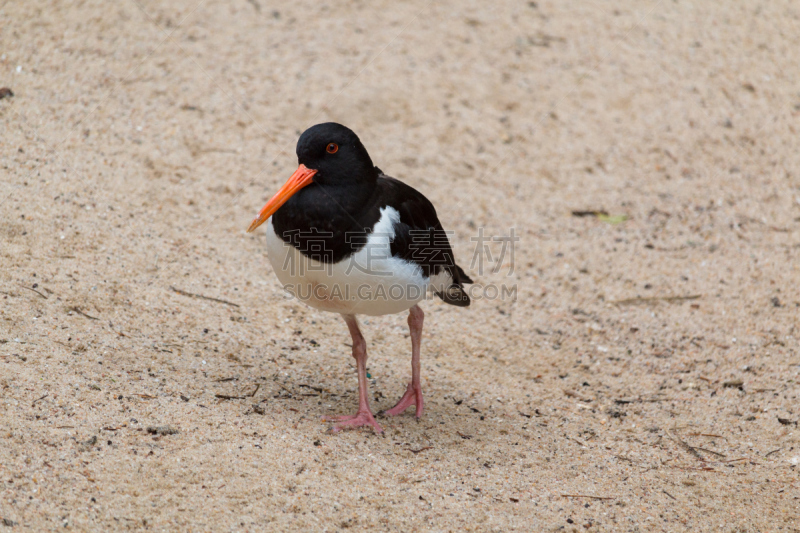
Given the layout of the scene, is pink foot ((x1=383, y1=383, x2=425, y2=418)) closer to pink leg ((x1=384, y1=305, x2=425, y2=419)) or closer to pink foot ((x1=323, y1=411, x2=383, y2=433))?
pink leg ((x1=384, y1=305, x2=425, y2=419))

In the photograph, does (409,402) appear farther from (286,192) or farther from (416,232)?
(286,192)

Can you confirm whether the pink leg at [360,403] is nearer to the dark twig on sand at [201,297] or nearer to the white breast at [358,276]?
the white breast at [358,276]

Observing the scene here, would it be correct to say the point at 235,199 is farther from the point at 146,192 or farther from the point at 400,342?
the point at 400,342

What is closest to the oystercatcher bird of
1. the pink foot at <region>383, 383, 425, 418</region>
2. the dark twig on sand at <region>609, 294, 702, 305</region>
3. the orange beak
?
the orange beak

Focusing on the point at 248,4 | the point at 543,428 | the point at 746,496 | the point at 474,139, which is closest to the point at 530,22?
the point at 474,139

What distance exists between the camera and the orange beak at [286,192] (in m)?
4.08

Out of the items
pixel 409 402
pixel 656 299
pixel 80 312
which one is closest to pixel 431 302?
pixel 409 402

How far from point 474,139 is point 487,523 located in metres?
5.20

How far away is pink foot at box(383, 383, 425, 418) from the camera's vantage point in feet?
16.1

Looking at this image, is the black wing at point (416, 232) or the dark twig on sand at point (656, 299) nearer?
the black wing at point (416, 232)

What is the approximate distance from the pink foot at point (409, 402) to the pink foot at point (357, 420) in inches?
12.5

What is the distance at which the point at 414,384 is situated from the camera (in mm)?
4934

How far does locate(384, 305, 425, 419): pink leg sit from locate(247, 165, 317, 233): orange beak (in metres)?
1.42

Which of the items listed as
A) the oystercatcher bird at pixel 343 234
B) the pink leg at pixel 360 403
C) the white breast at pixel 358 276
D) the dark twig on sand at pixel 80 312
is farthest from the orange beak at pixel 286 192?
the dark twig on sand at pixel 80 312
